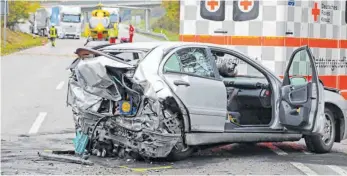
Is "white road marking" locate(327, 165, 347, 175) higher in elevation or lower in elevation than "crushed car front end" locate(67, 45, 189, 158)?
lower

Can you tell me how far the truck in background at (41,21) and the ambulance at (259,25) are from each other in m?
54.4

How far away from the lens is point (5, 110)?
14.6 meters

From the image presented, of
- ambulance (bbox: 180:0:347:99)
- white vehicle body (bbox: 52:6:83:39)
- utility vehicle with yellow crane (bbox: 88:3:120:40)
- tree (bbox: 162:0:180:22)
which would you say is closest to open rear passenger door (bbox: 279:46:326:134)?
ambulance (bbox: 180:0:347:99)

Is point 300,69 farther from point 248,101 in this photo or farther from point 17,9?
point 17,9

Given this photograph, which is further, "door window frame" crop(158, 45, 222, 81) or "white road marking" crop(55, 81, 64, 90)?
"white road marking" crop(55, 81, 64, 90)

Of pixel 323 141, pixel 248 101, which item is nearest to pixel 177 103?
pixel 248 101

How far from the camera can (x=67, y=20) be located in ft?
206

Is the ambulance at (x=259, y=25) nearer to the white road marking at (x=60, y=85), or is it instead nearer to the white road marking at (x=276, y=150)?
the white road marking at (x=276, y=150)

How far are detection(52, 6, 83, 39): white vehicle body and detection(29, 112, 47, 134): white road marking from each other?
4933 centimetres

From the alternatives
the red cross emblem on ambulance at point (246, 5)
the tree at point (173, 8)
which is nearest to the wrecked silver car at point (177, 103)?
the red cross emblem on ambulance at point (246, 5)

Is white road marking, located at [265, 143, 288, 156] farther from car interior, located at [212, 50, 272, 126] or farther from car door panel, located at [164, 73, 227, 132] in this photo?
car door panel, located at [164, 73, 227, 132]

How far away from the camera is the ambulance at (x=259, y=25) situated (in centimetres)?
1111

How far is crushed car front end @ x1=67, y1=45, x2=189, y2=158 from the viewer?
8031mm

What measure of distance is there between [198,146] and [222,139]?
31 centimetres
